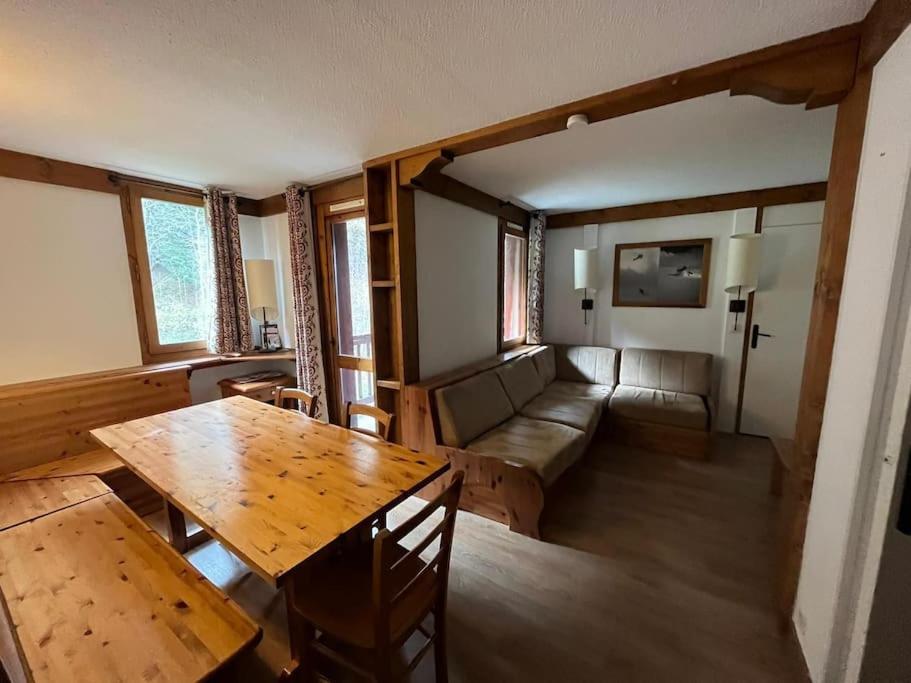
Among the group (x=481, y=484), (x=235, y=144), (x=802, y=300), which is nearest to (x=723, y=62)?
(x=481, y=484)

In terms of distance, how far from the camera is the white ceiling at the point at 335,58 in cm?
115

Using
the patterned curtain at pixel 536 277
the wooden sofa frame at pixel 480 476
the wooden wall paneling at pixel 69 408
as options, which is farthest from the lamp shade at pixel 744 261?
the wooden wall paneling at pixel 69 408

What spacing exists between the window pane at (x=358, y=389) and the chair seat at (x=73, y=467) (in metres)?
1.60

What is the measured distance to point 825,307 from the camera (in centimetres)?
136

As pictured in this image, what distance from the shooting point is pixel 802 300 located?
3.29 m

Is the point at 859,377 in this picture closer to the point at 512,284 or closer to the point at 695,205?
the point at 695,205

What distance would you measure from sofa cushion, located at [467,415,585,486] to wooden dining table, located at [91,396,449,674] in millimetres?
834

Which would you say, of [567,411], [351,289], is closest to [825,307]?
[567,411]

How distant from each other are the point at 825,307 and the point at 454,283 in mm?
2230

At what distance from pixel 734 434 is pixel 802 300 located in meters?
1.38

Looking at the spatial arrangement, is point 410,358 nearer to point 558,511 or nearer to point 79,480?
point 558,511

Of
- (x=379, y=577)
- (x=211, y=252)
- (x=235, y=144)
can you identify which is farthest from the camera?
(x=211, y=252)

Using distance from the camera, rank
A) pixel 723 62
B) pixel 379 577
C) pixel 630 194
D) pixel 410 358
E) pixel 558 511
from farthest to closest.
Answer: pixel 630 194 < pixel 410 358 < pixel 558 511 < pixel 723 62 < pixel 379 577

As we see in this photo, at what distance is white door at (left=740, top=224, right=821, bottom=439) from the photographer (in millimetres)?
3262
